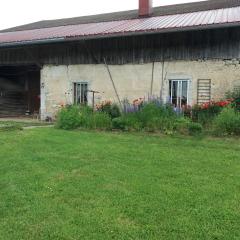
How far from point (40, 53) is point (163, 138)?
9.83 metres

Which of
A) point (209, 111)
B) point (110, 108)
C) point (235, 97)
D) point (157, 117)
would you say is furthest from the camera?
point (110, 108)

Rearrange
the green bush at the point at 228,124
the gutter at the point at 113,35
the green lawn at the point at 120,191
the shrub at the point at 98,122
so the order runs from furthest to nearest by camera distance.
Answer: the gutter at the point at 113,35 < the shrub at the point at 98,122 < the green bush at the point at 228,124 < the green lawn at the point at 120,191

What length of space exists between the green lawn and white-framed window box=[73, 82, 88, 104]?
26.1ft

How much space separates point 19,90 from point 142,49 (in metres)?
9.00

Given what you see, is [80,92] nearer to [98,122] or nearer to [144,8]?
[98,122]

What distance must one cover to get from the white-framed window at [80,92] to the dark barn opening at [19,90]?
4517 mm

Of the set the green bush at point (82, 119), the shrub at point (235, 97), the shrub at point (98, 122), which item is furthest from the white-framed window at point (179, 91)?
the shrub at point (98, 122)

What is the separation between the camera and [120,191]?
221 inches

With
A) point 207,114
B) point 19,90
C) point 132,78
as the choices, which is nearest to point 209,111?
point 207,114

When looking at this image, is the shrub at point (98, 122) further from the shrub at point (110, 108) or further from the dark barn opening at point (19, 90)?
the dark barn opening at point (19, 90)

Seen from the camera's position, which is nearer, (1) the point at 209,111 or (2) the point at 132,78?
(1) the point at 209,111

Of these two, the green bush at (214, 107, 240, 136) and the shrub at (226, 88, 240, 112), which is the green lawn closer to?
the green bush at (214, 107, 240, 136)

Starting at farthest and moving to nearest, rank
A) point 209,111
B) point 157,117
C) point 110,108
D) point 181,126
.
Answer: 1. point 110,108
2. point 209,111
3. point 157,117
4. point 181,126

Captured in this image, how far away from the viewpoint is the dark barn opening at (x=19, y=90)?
2144 centimetres
